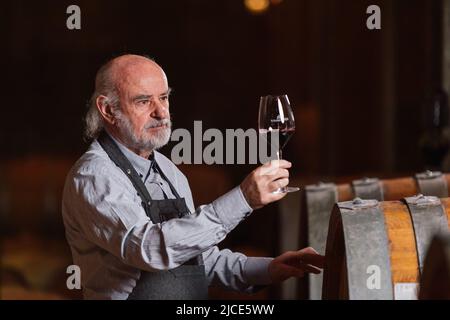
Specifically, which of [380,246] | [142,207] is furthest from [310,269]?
[142,207]

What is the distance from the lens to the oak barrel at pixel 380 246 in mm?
2010

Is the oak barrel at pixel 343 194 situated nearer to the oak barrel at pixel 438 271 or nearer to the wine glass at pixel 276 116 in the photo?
the wine glass at pixel 276 116

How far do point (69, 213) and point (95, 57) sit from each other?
626 centimetres

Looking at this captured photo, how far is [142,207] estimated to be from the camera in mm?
2188

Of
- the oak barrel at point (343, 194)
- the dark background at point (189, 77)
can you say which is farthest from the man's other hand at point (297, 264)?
the dark background at point (189, 77)

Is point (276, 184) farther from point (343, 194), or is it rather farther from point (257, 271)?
point (343, 194)

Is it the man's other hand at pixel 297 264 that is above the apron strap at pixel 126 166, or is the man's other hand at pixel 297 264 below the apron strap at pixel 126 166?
below

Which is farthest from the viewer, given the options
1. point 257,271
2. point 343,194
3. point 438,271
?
point 343,194

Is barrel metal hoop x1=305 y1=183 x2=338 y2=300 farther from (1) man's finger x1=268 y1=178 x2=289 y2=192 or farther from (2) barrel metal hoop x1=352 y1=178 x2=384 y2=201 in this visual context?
(1) man's finger x1=268 y1=178 x2=289 y2=192

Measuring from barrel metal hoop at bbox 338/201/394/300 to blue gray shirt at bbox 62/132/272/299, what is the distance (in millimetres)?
239

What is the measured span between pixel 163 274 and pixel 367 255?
502 mm

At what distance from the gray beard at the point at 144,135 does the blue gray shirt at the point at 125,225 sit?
0.04m

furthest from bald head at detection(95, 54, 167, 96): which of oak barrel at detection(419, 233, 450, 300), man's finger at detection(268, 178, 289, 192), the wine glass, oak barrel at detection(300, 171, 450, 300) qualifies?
oak barrel at detection(300, 171, 450, 300)

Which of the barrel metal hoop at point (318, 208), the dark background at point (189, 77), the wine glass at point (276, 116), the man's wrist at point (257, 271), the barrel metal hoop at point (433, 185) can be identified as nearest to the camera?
the wine glass at point (276, 116)
